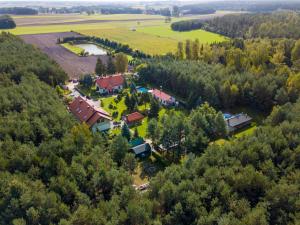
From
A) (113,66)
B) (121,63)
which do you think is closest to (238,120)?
(121,63)

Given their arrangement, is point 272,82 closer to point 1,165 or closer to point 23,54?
point 1,165

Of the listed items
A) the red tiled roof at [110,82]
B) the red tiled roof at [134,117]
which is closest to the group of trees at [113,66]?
the red tiled roof at [110,82]

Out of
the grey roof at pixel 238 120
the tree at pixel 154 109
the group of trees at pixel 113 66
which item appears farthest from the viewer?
the group of trees at pixel 113 66

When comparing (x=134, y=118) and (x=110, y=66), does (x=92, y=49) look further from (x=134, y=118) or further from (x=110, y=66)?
(x=134, y=118)

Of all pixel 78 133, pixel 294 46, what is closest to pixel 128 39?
pixel 294 46

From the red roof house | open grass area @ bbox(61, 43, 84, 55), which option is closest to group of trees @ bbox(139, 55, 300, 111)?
the red roof house

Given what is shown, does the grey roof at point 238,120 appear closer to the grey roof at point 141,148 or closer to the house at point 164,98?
the house at point 164,98

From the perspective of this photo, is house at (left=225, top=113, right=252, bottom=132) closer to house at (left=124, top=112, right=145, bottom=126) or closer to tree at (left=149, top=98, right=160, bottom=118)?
tree at (left=149, top=98, right=160, bottom=118)
